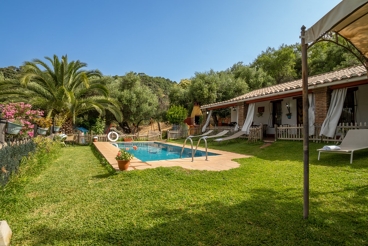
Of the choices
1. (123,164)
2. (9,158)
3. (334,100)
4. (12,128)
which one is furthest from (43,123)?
(334,100)

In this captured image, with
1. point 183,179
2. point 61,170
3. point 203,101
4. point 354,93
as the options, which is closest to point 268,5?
point 354,93

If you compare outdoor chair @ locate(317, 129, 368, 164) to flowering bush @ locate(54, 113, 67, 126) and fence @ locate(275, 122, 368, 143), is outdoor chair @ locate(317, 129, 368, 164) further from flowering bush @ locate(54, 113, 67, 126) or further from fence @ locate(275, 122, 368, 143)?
flowering bush @ locate(54, 113, 67, 126)

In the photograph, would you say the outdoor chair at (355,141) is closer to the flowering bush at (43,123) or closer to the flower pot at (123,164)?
the flower pot at (123,164)

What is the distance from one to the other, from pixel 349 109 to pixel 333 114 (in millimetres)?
2076

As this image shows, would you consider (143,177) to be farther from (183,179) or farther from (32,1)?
(32,1)

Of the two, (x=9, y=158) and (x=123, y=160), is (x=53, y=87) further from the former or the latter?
(x=123, y=160)

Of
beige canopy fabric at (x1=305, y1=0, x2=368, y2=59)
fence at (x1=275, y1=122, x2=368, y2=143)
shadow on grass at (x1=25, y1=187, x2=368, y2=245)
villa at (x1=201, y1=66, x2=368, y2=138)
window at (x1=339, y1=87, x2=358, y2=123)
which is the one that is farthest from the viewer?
window at (x1=339, y1=87, x2=358, y2=123)

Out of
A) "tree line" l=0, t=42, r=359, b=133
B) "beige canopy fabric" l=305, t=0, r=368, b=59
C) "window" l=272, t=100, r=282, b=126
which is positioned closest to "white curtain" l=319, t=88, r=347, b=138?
"window" l=272, t=100, r=282, b=126

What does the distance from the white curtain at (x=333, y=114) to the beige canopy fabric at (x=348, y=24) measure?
212 inches

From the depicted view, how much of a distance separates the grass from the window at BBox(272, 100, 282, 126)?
8644 mm

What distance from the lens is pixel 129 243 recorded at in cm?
244

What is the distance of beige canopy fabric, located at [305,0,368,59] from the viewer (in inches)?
86.4

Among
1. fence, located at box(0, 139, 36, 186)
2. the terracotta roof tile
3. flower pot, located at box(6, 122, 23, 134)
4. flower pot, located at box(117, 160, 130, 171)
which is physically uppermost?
the terracotta roof tile

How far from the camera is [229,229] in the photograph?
2.73m
